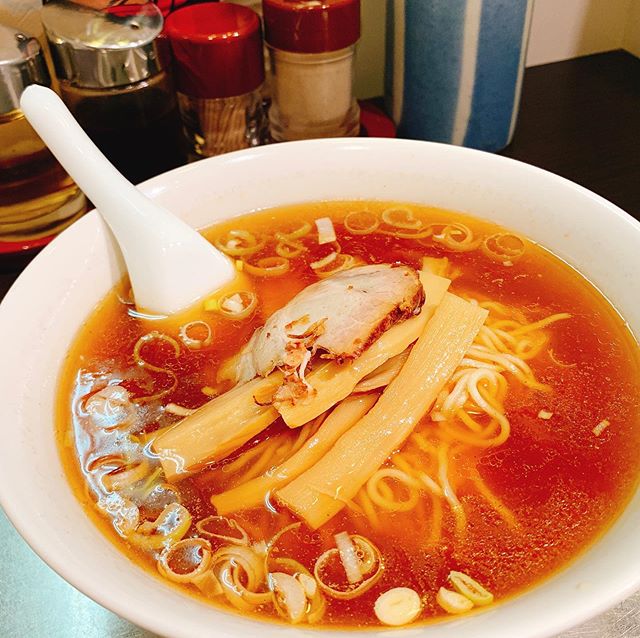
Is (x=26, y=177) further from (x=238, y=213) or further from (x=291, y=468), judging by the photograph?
(x=291, y=468)

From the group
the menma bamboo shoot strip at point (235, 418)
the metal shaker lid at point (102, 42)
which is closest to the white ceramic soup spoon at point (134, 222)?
the metal shaker lid at point (102, 42)

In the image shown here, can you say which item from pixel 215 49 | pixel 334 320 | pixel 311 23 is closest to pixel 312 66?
pixel 311 23

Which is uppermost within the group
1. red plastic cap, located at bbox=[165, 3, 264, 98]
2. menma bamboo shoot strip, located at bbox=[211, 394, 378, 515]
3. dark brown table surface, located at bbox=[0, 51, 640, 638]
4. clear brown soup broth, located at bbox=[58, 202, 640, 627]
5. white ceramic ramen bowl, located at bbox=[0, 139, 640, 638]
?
red plastic cap, located at bbox=[165, 3, 264, 98]

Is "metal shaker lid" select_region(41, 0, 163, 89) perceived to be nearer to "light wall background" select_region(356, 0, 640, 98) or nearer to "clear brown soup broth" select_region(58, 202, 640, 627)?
"clear brown soup broth" select_region(58, 202, 640, 627)

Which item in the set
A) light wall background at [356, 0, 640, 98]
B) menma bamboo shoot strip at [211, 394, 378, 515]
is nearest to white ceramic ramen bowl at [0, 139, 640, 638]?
menma bamboo shoot strip at [211, 394, 378, 515]

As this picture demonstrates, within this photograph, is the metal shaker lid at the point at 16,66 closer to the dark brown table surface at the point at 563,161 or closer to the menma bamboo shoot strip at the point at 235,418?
the dark brown table surface at the point at 563,161

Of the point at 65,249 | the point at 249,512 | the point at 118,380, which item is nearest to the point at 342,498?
the point at 249,512
